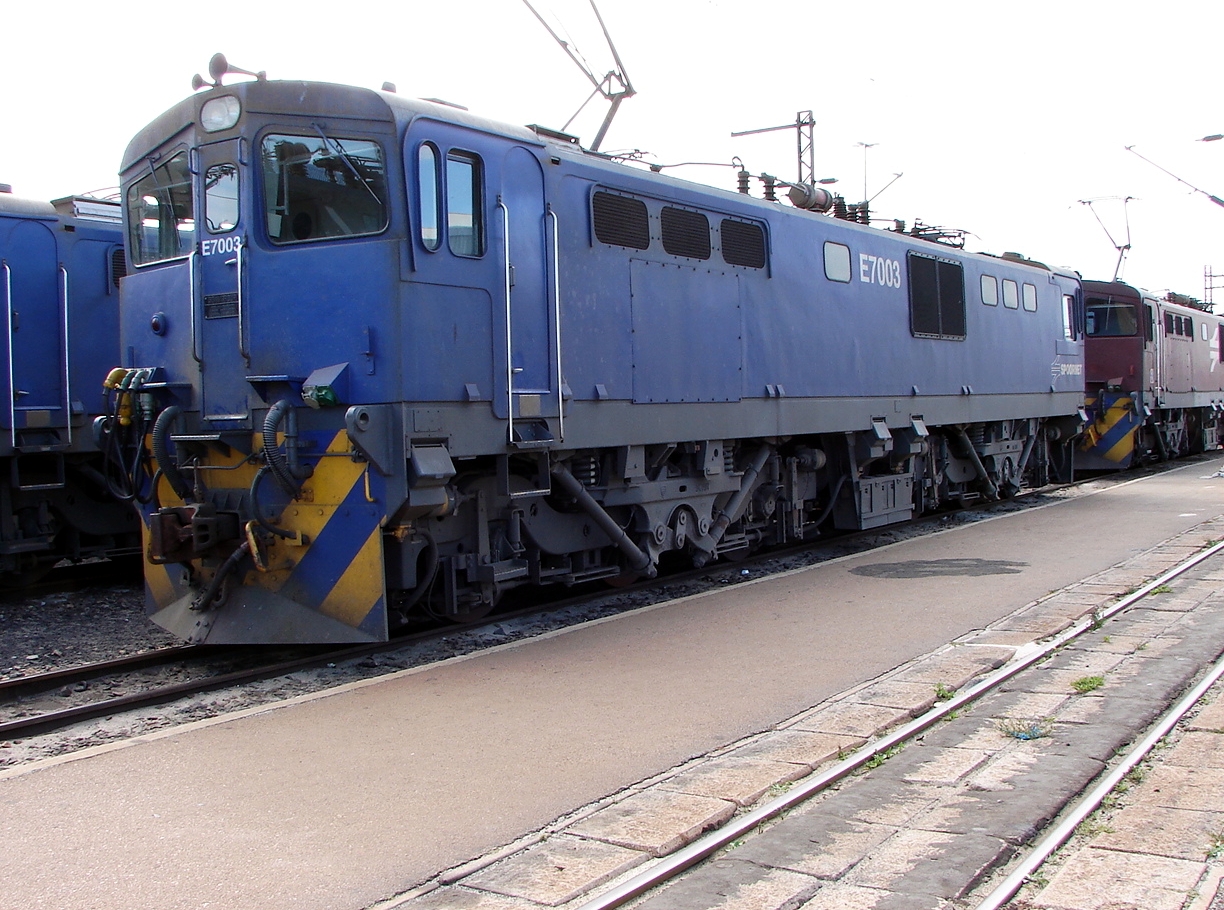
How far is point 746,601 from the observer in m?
9.27

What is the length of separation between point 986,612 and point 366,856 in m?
5.80

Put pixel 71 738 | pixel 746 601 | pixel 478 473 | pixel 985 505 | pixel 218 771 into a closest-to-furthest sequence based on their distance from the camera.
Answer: pixel 218 771
pixel 71 738
pixel 478 473
pixel 746 601
pixel 985 505

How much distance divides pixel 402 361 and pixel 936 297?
9580 millimetres

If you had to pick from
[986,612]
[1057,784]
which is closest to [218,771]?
[1057,784]

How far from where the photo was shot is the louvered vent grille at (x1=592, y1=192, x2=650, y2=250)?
8.98 m

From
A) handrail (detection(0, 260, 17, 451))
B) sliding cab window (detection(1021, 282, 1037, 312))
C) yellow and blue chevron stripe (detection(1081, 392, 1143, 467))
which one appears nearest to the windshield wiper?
handrail (detection(0, 260, 17, 451))

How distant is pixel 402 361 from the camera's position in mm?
7059

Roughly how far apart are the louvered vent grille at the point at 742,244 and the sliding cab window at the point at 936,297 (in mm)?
3746

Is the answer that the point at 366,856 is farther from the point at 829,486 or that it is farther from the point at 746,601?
the point at 829,486

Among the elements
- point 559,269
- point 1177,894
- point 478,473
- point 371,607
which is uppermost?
point 559,269

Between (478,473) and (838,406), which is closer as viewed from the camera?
(478,473)

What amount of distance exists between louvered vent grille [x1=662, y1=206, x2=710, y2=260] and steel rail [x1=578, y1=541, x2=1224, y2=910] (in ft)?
15.0

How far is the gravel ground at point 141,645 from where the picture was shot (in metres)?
6.24

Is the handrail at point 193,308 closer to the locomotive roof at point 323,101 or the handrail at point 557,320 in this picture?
the locomotive roof at point 323,101
